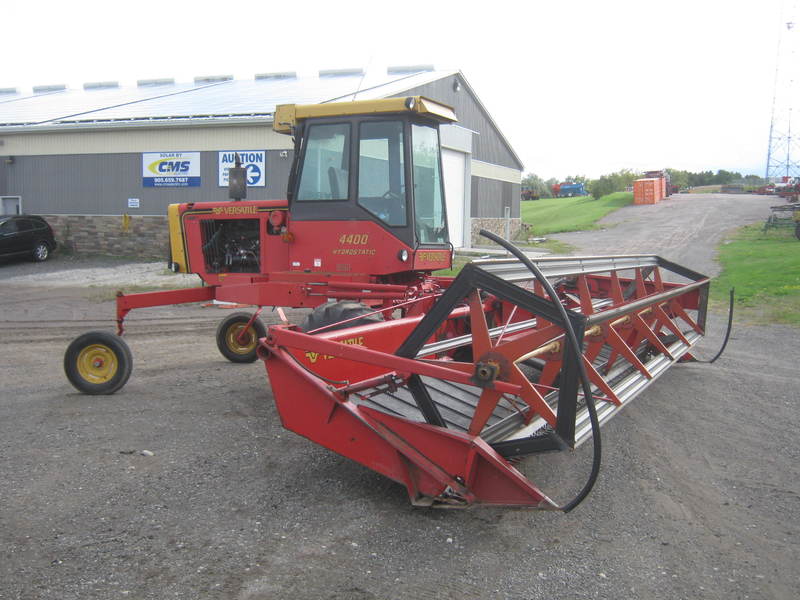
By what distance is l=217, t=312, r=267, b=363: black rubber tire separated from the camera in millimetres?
7898

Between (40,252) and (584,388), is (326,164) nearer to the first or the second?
(584,388)

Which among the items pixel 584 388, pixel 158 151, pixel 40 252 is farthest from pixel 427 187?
pixel 40 252

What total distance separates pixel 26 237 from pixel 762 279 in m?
19.2

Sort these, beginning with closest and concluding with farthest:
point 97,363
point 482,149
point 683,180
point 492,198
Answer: point 97,363, point 482,149, point 492,198, point 683,180

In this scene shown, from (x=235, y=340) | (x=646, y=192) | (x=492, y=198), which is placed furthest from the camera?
(x=646, y=192)

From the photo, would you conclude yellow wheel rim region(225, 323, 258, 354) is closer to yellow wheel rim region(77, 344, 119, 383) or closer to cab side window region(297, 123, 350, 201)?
yellow wheel rim region(77, 344, 119, 383)

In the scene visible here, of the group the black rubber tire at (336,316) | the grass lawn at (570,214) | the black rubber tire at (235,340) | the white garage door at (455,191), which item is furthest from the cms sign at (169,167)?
the grass lawn at (570,214)

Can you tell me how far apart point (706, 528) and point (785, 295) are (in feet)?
34.3

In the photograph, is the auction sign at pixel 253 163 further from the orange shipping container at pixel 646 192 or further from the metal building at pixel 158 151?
the orange shipping container at pixel 646 192

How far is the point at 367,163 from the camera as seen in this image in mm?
6496

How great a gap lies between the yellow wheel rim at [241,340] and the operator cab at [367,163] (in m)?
1.87

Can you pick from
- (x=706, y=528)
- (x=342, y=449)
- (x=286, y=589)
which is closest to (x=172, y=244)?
(x=342, y=449)

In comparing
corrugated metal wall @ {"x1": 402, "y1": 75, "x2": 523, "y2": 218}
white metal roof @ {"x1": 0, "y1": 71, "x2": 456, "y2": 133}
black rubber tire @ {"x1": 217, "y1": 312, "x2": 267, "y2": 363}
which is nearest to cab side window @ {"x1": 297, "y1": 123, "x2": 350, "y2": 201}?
black rubber tire @ {"x1": 217, "y1": 312, "x2": 267, "y2": 363}

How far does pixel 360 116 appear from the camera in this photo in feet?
21.3
